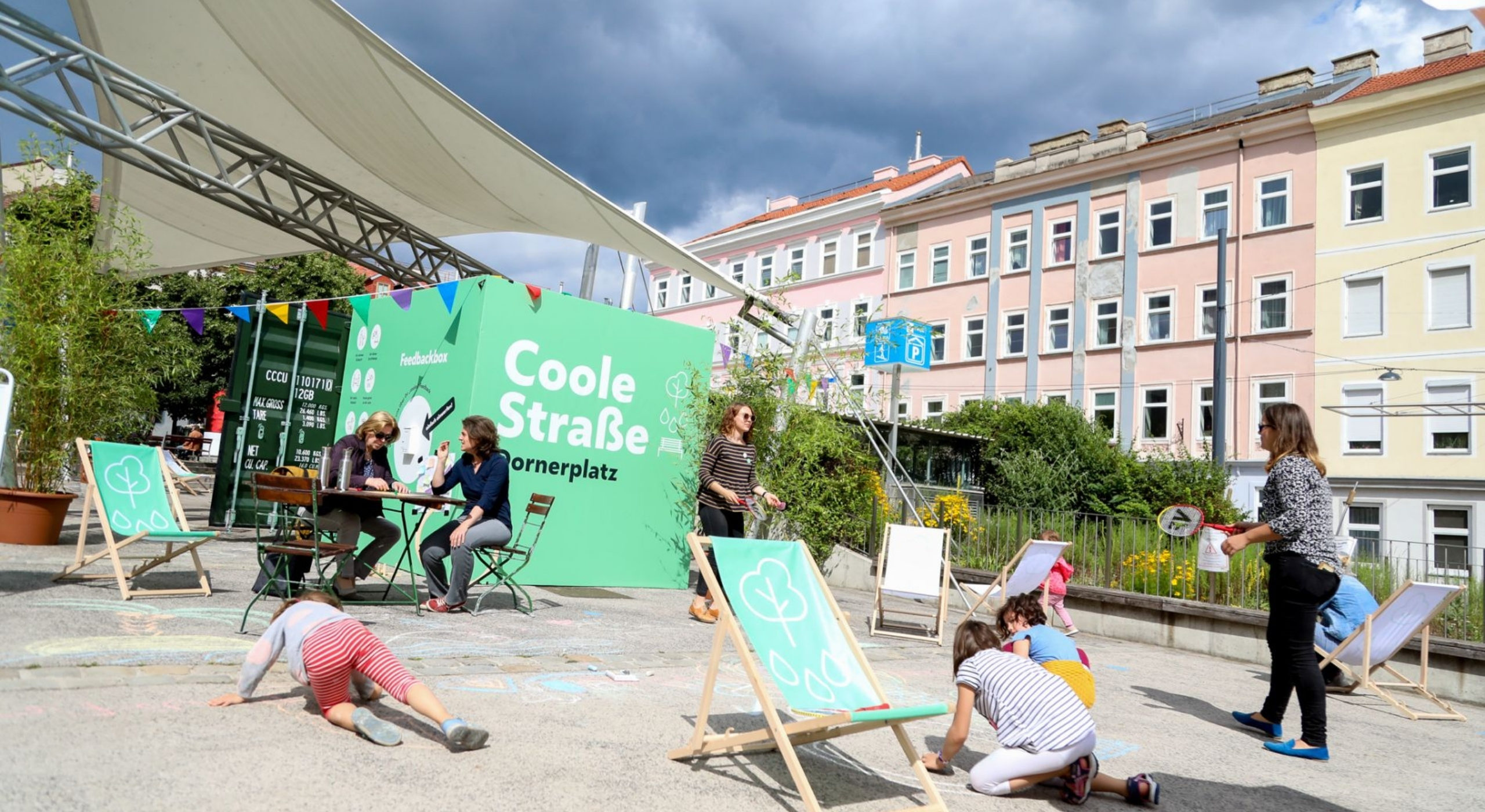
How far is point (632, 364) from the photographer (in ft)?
34.2

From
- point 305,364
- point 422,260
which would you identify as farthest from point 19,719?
point 422,260

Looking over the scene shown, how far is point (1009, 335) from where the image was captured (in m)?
31.5

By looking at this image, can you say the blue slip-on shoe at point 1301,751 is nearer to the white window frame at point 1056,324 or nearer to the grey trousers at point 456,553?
the grey trousers at point 456,553

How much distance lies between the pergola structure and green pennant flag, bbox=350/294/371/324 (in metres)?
1.31

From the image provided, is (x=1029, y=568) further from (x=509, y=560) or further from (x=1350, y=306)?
(x=1350, y=306)

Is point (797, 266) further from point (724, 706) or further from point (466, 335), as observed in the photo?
point (724, 706)

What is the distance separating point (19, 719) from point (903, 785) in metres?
3.14

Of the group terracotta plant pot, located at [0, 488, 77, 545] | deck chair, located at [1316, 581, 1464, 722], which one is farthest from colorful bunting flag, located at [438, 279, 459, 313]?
deck chair, located at [1316, 581, 1464, 722]

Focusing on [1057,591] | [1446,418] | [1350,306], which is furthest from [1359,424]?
[1057,591]

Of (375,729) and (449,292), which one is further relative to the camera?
(449,292)

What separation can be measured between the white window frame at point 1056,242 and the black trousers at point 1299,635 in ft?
86.6

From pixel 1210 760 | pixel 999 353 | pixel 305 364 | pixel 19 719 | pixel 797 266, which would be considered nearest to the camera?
pixel 19 719

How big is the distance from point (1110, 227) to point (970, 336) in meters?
5.51

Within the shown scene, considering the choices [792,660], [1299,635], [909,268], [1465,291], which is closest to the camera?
[792,660]
